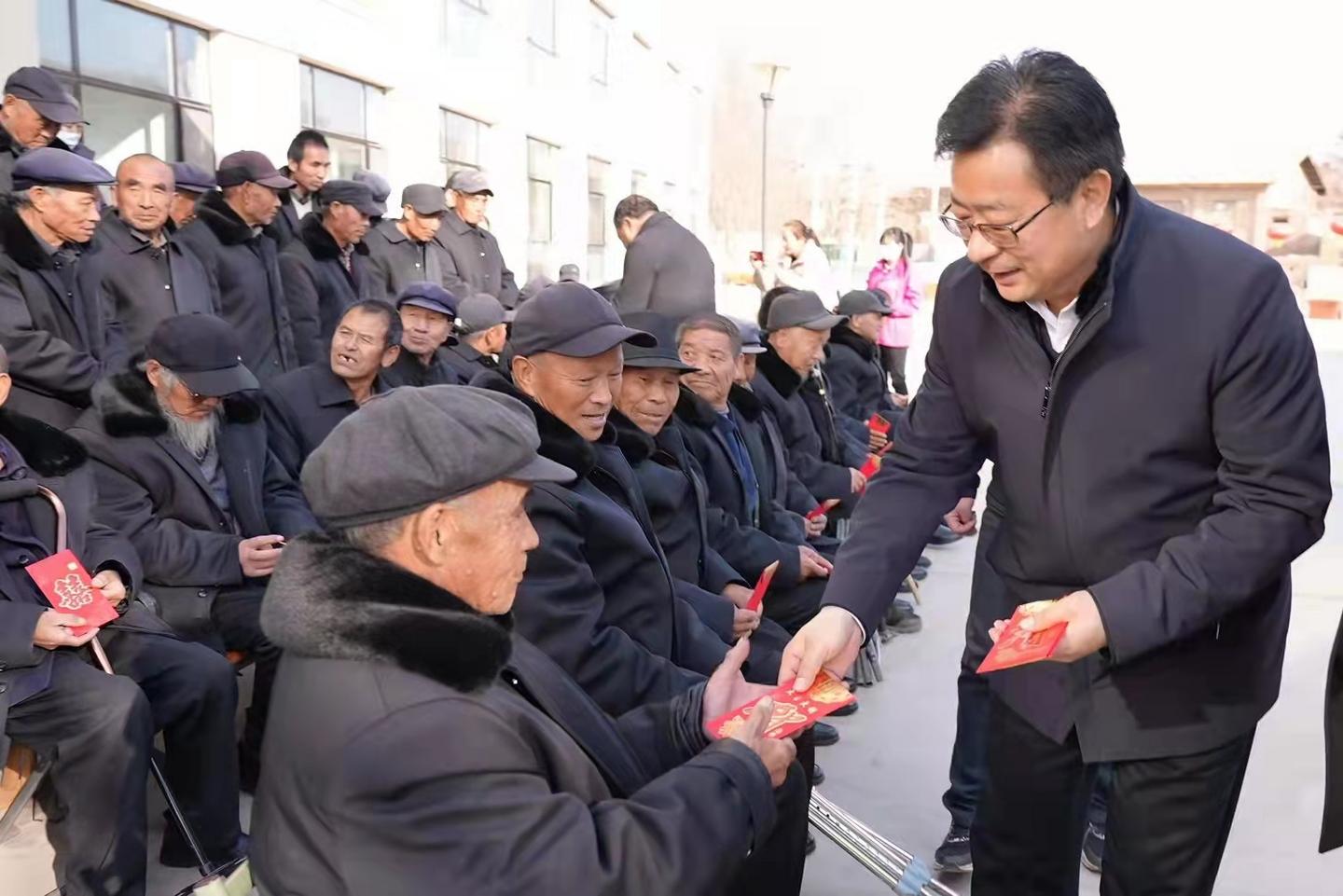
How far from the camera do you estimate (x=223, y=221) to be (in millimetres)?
5457

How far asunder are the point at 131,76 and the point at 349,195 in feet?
7.99

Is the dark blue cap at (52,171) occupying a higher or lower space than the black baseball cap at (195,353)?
higher

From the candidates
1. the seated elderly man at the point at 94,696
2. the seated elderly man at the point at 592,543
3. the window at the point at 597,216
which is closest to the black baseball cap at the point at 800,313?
the seated elderly man at the point at 592,543

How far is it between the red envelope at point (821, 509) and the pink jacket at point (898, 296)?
3945mm

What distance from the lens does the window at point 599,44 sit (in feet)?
62.4

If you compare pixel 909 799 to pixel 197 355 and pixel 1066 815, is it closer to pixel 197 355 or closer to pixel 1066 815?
pixel 1066 815

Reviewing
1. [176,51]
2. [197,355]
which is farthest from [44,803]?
[176,51]

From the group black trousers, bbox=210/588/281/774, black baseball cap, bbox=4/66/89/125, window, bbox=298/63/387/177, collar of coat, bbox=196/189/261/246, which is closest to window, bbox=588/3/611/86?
window, bbox=298/63/387/177

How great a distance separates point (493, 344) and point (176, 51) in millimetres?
3720

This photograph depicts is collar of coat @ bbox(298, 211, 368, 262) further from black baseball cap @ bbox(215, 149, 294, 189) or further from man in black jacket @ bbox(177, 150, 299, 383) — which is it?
black baseball cap @ bbox(215, 149, 294, 189)

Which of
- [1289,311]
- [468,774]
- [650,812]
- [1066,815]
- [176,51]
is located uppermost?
[176,51]

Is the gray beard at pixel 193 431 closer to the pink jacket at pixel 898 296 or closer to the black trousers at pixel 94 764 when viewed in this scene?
the black trousers at pixel 94 764

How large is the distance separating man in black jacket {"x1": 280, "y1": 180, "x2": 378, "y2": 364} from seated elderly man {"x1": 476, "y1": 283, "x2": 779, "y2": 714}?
132 inches

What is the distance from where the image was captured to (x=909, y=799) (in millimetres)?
3646
